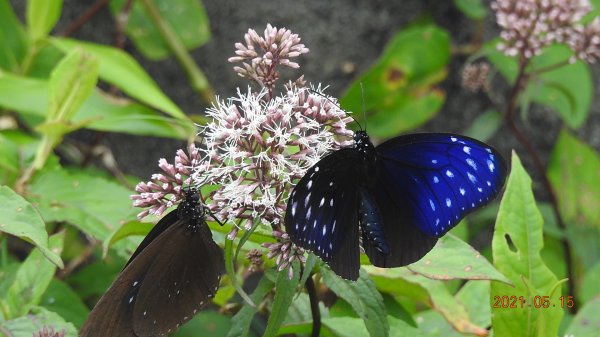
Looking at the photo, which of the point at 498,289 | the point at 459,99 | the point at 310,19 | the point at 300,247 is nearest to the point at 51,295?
the point at 300,247

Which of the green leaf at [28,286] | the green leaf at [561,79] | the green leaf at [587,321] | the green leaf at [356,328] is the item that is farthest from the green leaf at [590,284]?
the green leaf at [28,286]

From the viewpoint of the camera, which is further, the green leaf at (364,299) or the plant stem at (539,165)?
the plant stem at (539,165)

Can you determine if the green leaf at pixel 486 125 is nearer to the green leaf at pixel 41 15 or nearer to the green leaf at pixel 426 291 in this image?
the green leaf at pixel 426 291

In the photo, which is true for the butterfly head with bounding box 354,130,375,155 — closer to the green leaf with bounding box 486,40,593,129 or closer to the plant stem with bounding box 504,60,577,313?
the plant stem with bounding box 504,60,577,313

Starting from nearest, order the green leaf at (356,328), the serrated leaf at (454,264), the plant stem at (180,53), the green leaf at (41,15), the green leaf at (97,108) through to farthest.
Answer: the serrated leaf at (454,264) → the green leaf at (356,328) → the green leaf at (97,108) → the green leaf at (41,15) → the plant stem at (180,53)

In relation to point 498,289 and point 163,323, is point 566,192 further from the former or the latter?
point 163,323

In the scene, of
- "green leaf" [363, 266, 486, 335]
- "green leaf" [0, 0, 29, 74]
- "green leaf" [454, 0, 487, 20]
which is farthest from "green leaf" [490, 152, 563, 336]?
"green leaf" [0, 0, 29, 74]
